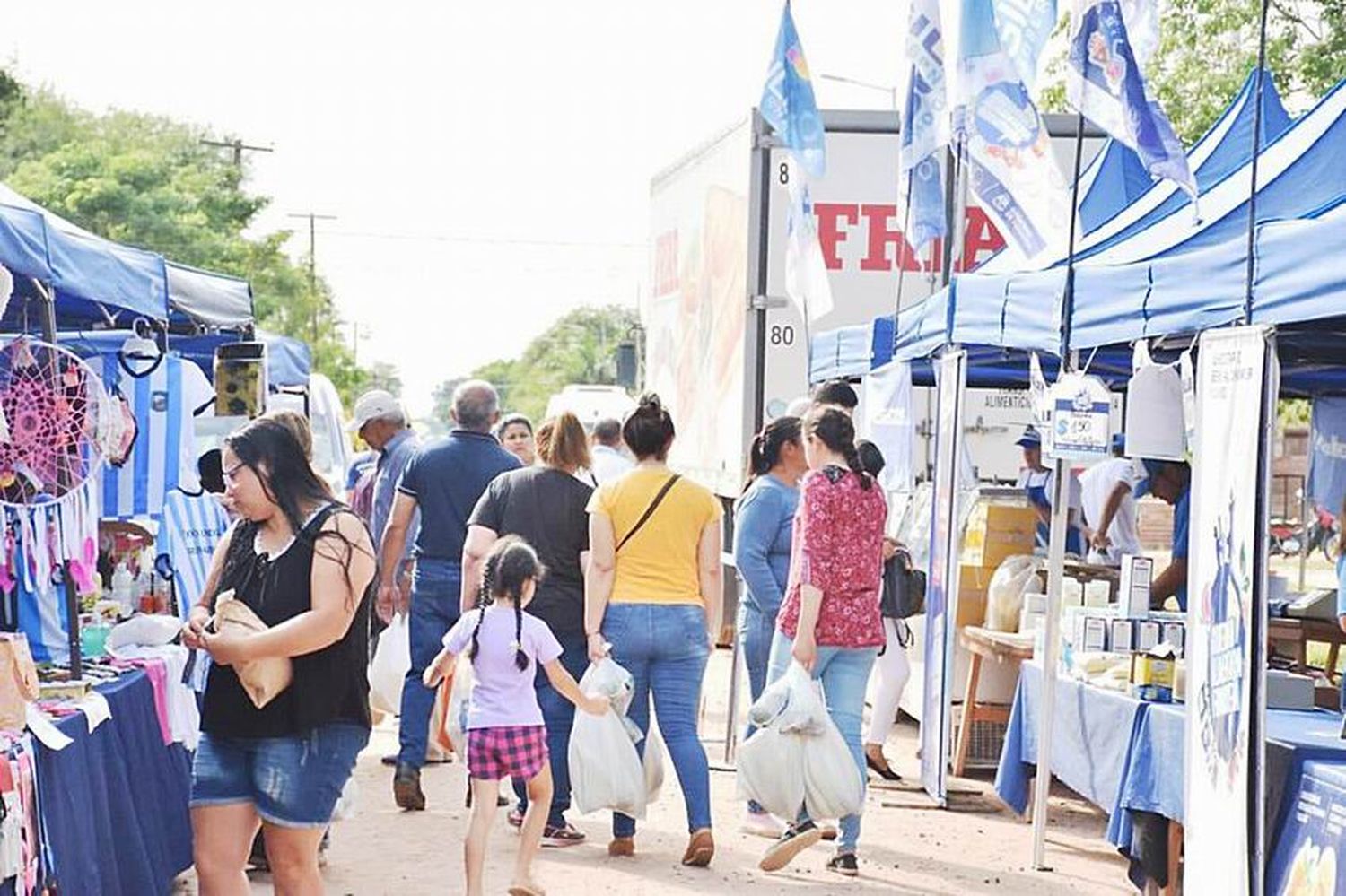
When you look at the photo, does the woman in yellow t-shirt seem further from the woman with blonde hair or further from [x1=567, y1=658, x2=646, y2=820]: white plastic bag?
the woman with blonde hair

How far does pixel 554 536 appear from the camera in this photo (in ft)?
28.8

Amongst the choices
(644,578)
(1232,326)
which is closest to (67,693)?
(644,578)

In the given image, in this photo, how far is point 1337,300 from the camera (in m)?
5.85

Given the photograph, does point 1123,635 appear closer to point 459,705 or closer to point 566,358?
point 459,705

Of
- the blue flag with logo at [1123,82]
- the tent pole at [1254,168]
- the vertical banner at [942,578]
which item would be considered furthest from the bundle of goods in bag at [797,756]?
the tent pole at [1254,168]

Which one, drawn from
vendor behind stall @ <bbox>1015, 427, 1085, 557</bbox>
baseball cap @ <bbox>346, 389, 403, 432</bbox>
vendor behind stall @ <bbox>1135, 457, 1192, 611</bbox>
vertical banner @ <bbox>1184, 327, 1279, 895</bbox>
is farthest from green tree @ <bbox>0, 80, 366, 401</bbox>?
vertical banner @ <bbox>1184, 327, 1279, 895</bbox>

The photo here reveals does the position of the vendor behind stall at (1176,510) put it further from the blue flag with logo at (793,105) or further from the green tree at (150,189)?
the green tree at (150,189)

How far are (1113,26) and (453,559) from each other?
13.0 ft

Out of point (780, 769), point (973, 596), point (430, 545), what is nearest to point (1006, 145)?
point (780, 769)

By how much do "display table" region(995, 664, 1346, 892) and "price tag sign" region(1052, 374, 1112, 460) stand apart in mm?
970

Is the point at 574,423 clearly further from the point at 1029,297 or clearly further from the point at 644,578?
the point at 1029,297

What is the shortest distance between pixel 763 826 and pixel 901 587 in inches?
54.0

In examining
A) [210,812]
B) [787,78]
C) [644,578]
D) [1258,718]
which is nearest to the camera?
[210,812]

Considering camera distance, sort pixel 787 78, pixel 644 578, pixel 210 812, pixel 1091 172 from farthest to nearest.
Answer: pixel 787 78
pixel 1091 172
pixel 644 578
pixel 210 812
